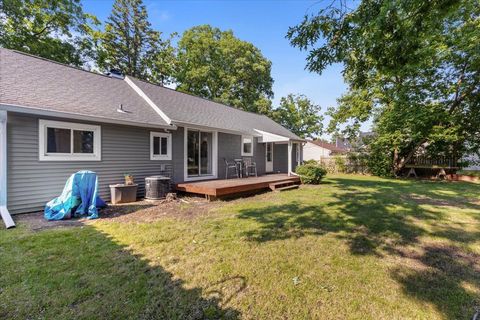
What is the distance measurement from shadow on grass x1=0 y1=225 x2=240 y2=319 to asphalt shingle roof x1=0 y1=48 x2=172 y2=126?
3785mm

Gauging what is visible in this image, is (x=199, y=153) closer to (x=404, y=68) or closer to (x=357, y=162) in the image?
(x=404, y=68)

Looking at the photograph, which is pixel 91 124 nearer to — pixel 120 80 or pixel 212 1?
pixel 120 80

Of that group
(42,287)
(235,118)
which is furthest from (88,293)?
(235,118)

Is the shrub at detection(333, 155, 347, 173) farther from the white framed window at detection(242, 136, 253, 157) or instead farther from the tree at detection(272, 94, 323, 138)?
the white framed window at detection(242, 136, 253, 157)

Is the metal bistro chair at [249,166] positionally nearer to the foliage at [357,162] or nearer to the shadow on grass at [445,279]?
the shadow on grass at [445,279]

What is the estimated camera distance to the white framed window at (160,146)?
26.9ft

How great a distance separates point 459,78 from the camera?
550 inches

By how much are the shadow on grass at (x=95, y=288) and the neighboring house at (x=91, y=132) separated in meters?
2.73

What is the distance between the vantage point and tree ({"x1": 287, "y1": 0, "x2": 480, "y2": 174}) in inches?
161

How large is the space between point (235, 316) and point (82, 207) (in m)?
5.08

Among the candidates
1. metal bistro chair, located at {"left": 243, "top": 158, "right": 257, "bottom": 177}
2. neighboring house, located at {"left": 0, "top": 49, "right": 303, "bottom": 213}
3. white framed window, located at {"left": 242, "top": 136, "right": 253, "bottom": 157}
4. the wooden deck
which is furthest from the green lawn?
white framed window, located at {"left": 242, "top": 136, "right": 253, "bottom": 157}

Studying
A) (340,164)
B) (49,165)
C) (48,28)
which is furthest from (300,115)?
(49,165)

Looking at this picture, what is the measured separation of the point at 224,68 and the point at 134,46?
918cm

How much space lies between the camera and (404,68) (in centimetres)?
480
